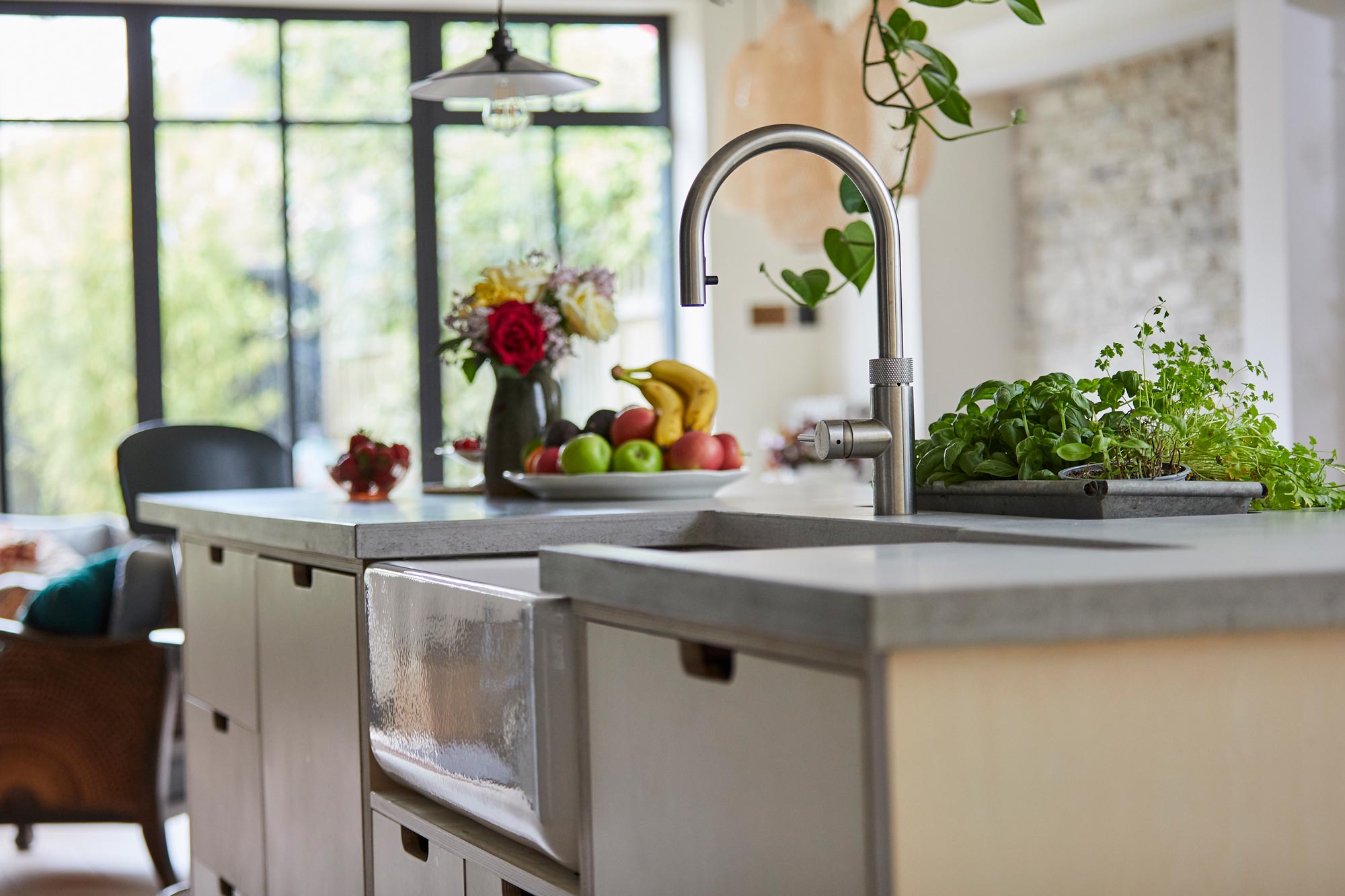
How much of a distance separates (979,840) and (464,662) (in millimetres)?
617

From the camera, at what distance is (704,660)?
1.01 metres

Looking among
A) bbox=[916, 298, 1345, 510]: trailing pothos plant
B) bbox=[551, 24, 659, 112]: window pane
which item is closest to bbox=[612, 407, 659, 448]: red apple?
bbox=[916, 298, 1345, 510]: trailing pothos plant

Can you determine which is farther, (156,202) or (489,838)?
(156,202)

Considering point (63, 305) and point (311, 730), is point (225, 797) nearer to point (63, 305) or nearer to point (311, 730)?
point (311, 730)

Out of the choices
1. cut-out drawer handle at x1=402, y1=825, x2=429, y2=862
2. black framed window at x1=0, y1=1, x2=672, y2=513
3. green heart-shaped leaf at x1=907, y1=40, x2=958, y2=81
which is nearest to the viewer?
cut-out drawer handle at x1=402, y1=825, x2=429, y2=862

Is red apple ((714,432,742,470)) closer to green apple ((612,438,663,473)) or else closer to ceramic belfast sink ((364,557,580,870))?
green apple ((612,438,663,473))

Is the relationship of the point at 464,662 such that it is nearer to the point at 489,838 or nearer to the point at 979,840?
Answer: the point at 489,838

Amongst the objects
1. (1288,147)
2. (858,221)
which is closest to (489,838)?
(858,221)

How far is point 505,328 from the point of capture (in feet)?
7.57

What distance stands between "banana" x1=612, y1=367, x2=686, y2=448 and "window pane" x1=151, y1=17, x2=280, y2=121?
5.09 m

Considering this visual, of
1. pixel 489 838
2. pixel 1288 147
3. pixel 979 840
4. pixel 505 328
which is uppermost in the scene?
pixel 1288 147

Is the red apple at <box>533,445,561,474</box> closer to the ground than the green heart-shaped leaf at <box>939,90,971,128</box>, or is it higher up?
closer to the ground

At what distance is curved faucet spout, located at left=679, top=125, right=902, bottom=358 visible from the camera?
146cm

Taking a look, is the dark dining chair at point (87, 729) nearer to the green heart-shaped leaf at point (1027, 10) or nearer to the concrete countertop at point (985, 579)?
the concrete countertop at point (985, 579)
